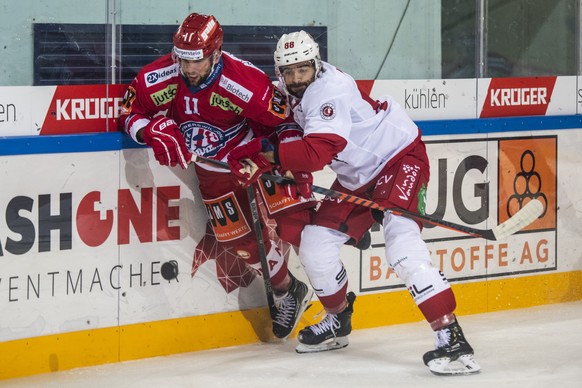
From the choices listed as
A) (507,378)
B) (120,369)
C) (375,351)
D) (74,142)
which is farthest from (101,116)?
(507,378)

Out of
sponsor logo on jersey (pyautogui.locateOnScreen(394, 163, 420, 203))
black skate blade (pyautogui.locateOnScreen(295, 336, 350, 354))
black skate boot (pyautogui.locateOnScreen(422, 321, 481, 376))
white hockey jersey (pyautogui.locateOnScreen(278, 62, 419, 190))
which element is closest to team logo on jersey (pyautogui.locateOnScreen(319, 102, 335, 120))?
white hockey jersey (pyautogui.locateOnScreen(278, 62, 419, 190))

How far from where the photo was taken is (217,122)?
4547 mm

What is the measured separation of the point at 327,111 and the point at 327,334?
2.92ft

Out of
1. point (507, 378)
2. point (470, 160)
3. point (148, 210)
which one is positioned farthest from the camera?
point (470, 160)

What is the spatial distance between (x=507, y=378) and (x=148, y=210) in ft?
4.54

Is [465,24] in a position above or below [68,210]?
above

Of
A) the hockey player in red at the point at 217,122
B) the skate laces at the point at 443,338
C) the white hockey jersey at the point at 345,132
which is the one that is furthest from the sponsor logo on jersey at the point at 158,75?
the skate laces at the point at 443,338

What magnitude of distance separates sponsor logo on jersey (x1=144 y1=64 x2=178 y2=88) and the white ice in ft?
3.23

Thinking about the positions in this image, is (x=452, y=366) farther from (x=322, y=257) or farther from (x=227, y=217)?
(x=227, y=217)

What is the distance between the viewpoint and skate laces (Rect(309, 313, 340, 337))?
15.4 ft

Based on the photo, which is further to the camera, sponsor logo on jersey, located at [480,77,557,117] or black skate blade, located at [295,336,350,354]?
sponsor logo on jersey, located at [480,77,557,117]

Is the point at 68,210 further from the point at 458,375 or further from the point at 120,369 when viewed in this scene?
the point at 458,375

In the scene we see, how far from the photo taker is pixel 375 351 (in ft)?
15.5

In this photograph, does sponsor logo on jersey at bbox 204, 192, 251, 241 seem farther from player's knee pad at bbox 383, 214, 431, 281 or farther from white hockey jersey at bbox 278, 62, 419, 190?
player's knee pad at bbox 383, 214, 431, 281
